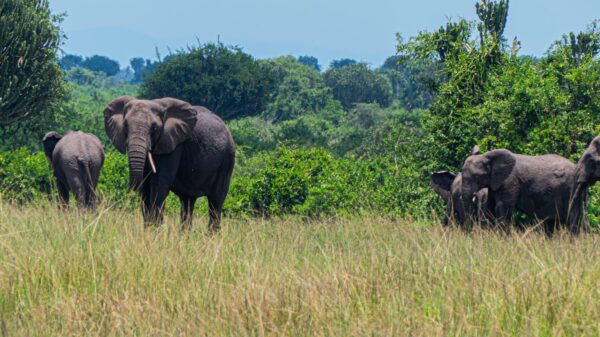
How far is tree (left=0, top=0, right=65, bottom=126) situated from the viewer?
26.5 metres

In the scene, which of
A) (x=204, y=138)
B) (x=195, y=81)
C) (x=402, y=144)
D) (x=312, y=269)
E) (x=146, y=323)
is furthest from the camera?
(x=195, y=81)

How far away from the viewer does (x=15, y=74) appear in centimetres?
2691

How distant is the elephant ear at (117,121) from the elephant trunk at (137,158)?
1.19 ft

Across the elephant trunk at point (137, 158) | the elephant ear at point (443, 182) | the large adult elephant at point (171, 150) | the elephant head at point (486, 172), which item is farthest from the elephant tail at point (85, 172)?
the elephant head at point (486, 172)

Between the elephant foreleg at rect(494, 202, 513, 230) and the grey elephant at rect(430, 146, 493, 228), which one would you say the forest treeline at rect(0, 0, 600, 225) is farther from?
the elephant foreleg at rect(494, 202, 513, 230)

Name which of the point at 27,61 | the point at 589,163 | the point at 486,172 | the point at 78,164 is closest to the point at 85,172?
the point at 78,164

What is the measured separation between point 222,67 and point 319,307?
52974mm

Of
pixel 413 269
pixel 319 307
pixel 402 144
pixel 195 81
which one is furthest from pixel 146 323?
pixel 195 81

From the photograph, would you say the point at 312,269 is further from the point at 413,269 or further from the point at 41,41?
the point at 41,41

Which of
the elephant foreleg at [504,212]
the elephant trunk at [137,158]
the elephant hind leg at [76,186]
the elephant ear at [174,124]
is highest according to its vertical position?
the elephant ear at [174,124]

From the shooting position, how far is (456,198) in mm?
13773

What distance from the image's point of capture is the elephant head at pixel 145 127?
10.5 metres

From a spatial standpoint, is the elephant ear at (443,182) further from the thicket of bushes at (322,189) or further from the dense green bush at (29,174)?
the dense green bush at (29,174)

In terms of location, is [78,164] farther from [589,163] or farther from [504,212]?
[589,163]
